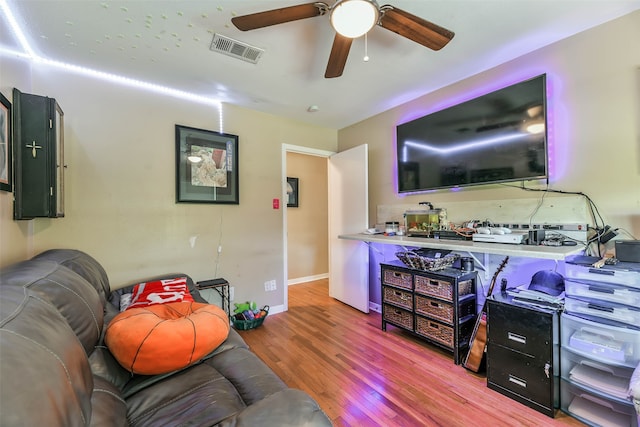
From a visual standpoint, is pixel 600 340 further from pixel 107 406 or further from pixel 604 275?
pixel 107 406

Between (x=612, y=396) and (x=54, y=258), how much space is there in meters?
3.24

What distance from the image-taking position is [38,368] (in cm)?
57

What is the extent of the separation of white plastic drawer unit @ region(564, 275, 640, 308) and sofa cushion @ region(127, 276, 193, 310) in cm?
259

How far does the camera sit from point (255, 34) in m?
1.82

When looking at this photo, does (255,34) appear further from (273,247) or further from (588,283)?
(588,283)

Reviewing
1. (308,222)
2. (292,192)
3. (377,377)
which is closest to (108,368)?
(377,377)

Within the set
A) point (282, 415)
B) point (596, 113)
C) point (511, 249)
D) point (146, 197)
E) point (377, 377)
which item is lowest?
point (377, 377)

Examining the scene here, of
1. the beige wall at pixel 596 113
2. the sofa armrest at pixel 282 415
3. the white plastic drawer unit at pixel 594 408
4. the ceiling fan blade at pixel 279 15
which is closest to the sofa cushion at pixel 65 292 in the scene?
the sofa armrest at pixel 282 415

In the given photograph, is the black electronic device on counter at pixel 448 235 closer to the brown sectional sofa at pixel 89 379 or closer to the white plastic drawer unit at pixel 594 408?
the white plastic drawer unit at pixel 594 408

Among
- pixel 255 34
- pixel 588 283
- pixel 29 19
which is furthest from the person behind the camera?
pixel 255 34

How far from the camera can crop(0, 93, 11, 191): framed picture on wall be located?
1436 millimetres

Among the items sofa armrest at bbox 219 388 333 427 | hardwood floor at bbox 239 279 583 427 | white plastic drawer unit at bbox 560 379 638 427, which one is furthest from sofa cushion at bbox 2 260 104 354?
white plastic drawer unit at bbox 560 379 638 427

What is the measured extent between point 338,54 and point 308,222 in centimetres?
348

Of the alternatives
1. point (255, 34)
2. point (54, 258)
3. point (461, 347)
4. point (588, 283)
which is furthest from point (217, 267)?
point (588, 283)
